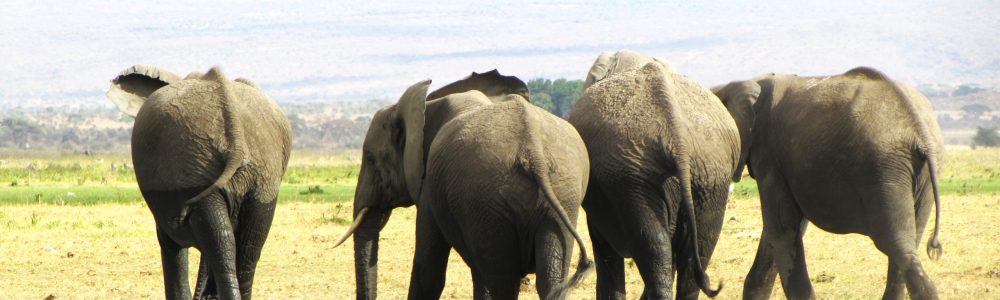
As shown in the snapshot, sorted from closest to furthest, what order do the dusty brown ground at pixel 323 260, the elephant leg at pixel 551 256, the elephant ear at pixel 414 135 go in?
A: the elephant leg at pixel 551 256, the elephant ear at pixel 414 135, the dusty brown ground at pixel 323 260

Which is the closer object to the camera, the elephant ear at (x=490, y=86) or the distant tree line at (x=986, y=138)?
the elephant ear at (x=490, y=86)

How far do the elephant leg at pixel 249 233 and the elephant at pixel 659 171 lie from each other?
2078mm

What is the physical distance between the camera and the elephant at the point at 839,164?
33.1 feet

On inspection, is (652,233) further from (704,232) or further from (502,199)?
(502,199)

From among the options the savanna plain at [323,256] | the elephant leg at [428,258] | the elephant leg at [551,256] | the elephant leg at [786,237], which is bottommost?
the savanna plain at [323,256]

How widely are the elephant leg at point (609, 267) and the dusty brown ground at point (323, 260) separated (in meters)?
2.59

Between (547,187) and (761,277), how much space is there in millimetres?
3979

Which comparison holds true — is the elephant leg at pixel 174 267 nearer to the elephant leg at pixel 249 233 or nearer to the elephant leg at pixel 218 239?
the elephant leg at pixel 249 233

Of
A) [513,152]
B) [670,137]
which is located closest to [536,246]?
[513,152]

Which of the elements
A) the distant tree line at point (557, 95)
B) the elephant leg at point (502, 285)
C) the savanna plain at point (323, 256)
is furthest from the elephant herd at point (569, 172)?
the distant tree line at point (557, 95)

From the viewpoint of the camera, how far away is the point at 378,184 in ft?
34.2

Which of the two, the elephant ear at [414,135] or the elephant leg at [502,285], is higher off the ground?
the elephant ear at [414,135]

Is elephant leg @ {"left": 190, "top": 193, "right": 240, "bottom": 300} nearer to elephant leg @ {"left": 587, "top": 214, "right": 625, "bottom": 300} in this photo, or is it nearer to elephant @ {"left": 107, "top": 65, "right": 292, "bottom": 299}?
elephant @ {"left": 107, "top": 65, "right": 292, "bottom": 299}

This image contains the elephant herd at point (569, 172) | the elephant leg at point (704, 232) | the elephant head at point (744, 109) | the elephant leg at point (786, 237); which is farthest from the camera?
the elephant leg at point (786, 237)
